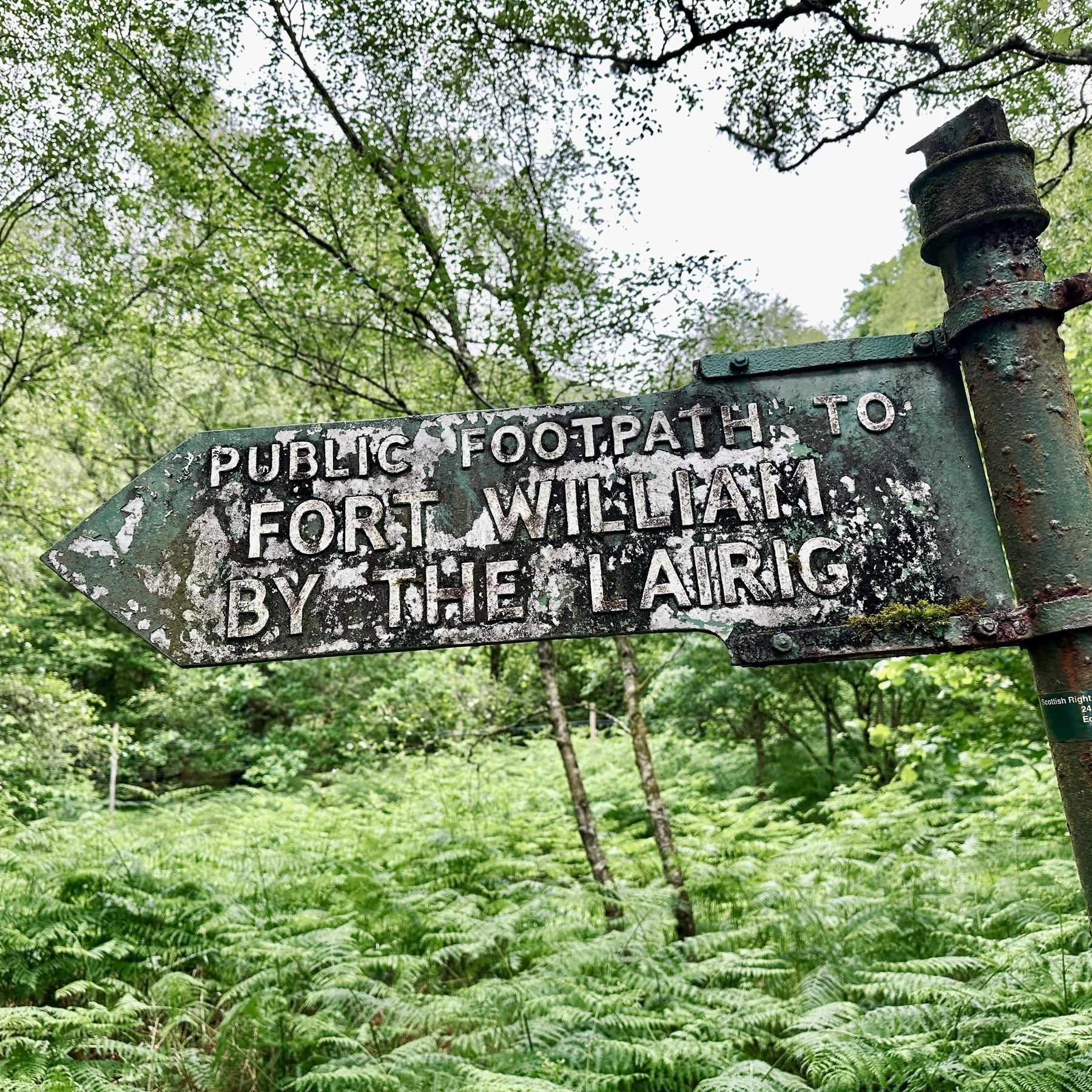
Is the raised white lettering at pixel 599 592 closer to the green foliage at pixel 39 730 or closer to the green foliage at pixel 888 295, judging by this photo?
the green foliage at pixel 39 730

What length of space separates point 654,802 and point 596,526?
3813mm

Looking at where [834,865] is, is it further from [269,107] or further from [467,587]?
[269,107]

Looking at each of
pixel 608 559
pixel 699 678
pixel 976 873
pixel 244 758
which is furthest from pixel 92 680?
pixel 608 559

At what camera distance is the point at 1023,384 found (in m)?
1.21

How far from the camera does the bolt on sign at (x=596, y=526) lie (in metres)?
1.27

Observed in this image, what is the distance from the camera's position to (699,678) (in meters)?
8.88

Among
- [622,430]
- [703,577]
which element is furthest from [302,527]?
[703,577]

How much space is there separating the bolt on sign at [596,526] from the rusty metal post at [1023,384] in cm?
7


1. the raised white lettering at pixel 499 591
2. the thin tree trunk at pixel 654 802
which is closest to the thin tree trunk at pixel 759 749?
the thin tree trunk at pixel 654 802

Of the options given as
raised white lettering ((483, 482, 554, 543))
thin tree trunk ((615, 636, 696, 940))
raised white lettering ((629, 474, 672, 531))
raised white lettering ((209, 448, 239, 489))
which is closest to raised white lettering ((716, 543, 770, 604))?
raised white lettering ((629, 474, 672, 531))

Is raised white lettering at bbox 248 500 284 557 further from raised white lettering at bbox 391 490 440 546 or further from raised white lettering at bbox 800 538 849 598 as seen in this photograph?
raised white lettering at bbox 800 538 849 598

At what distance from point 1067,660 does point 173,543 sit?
1.52 metres

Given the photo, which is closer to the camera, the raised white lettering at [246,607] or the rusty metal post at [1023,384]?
the rusty metal post at [1023,384]

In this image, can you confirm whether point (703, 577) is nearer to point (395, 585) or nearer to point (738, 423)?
point (738, 423)
